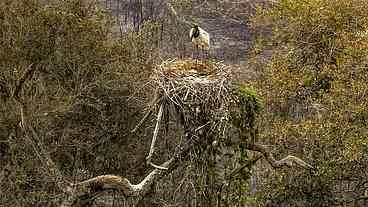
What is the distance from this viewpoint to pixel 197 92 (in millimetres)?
7387

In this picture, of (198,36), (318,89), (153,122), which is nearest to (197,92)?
(198,36)

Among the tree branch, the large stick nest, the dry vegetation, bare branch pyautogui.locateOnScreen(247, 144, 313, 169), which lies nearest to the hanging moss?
the dry vegetation

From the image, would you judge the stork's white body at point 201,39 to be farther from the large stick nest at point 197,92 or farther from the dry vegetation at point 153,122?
the large stick nest at point 197,92

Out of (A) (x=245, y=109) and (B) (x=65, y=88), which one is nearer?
(A) (x=245, y=109)

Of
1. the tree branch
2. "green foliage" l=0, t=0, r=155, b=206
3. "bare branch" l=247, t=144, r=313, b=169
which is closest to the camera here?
the tree branch

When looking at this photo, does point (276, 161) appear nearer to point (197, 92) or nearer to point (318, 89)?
point (197, 92)

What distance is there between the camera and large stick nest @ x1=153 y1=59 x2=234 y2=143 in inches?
291

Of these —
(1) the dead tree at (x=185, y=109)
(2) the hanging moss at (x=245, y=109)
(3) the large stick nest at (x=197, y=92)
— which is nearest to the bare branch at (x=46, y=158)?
(1) the dead tree at (x=185, y=109)

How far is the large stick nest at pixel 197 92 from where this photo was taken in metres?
7.40

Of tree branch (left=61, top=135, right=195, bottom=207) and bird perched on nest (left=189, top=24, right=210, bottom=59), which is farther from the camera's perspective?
bird perched on nest (left=189, top=24, right=210, bottom=59)

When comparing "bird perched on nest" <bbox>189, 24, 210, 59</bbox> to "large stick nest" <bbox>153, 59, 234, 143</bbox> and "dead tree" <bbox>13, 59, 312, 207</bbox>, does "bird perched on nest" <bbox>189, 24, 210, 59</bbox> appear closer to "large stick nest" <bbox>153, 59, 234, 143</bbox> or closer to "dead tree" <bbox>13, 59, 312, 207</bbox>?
"dead tree" <bbox>13, 59, 312, 207</bbox>

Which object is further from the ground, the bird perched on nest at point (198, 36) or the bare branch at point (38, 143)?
the bird perched on nest at point (198, 36)

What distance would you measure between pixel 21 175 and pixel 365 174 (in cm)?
643

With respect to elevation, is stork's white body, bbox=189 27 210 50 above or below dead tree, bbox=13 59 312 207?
above
